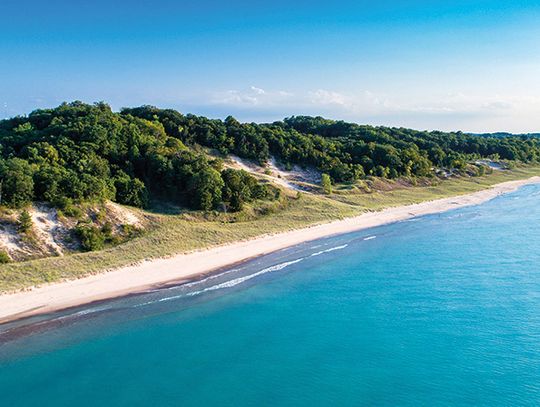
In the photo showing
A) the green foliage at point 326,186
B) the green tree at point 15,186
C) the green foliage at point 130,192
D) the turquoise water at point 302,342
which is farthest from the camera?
the green foliage at point 326,186

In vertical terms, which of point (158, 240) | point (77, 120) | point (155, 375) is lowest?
point (155, 375)

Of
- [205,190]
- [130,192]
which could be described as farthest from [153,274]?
[205,190]

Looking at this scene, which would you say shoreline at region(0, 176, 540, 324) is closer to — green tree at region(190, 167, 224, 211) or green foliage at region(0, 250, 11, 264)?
green foliage at region(0, 250, 11, 264)

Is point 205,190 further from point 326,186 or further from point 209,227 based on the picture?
point 326,186

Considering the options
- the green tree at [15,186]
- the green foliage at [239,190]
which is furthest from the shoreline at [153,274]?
the green tree at [15,186]

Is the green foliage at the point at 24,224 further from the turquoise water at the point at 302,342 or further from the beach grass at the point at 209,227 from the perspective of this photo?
the turquoise water at the point at 302,342

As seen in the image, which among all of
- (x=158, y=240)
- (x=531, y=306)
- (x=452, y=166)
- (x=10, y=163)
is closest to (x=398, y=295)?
(x=531, y=306)

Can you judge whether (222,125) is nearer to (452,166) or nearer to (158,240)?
(158,240)
